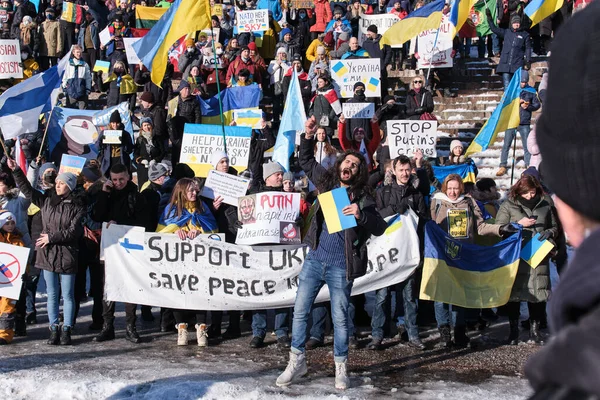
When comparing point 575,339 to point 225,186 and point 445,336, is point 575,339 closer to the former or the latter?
point 445,336

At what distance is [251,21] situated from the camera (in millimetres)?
19703

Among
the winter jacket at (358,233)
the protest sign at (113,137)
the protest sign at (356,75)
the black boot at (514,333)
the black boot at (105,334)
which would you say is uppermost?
the protest sign at (356,75)

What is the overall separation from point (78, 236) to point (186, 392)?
8.84 ft

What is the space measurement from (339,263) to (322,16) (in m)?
14.5

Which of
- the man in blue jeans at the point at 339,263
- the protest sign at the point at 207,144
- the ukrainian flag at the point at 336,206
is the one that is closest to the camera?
the ukrainian flag at the point at 336,206

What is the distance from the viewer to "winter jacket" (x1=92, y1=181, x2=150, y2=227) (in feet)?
30.5

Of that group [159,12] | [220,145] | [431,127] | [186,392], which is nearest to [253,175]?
[220,145]

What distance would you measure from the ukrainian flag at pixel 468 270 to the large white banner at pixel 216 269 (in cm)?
20

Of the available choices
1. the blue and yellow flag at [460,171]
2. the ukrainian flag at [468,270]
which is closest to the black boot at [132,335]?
the ukrainian flag at [468,270]

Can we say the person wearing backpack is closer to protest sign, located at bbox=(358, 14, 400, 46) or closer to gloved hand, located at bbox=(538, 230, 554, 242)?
protest sign, located at bbox=(358, 14, 400, 46)

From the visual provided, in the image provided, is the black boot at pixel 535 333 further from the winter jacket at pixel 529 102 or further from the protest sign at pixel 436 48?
the protest sign at pixel 436 48

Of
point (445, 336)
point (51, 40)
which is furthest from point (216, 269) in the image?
point (51, 40)

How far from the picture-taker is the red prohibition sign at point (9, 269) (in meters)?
9.01

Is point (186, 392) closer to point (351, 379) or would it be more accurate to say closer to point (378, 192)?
point (351, 379)
